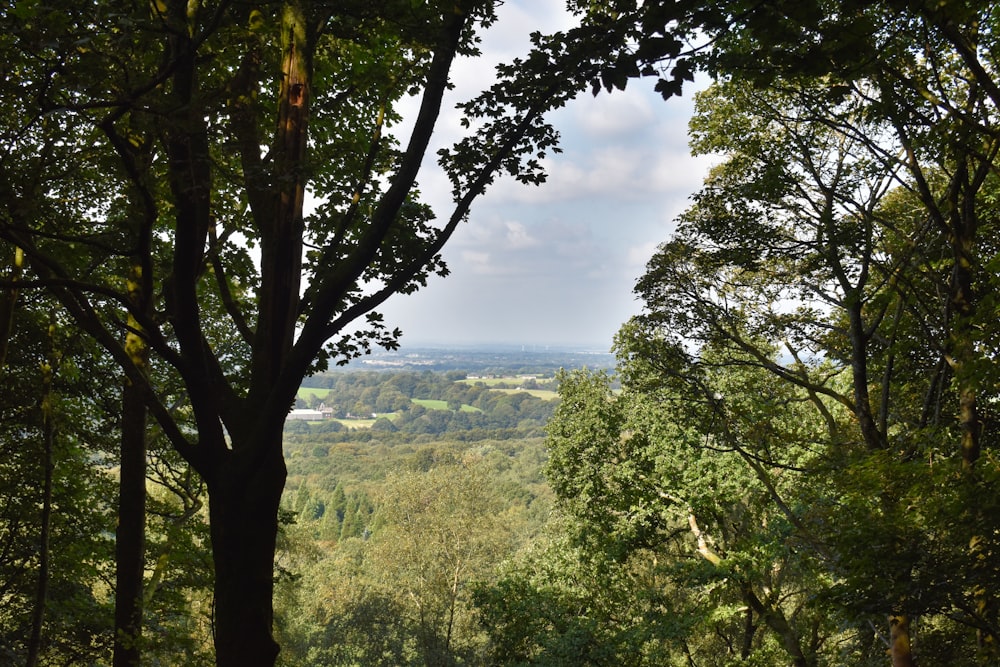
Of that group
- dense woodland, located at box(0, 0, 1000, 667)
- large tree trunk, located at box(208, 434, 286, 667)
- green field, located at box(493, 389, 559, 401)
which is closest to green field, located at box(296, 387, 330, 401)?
green field, located at box(493, 389, 559, 401)

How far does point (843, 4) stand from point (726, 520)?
11.0 m

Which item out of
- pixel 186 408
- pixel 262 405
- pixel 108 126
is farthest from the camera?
pixel 186 408

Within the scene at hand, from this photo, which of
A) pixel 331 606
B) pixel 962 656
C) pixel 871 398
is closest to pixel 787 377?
pixel 871 398

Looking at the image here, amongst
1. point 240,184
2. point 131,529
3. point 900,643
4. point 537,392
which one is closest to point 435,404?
point 537,392

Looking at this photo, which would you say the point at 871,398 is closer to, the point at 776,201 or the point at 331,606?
the point at 776,201

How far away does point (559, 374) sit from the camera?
12.7 m

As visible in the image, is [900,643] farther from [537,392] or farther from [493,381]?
[493,381]

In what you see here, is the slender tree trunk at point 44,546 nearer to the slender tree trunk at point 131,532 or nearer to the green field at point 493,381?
the slender tree trunk at point 131,532

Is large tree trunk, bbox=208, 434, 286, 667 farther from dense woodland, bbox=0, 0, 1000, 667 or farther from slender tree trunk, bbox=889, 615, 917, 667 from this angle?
slender tree trunk, bbox=889, 615, 917, 667

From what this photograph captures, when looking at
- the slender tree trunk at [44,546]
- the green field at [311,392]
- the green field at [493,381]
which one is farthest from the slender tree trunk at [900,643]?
the green field at [311,392]

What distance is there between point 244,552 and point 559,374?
10.1 metres

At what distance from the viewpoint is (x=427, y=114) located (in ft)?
10.0

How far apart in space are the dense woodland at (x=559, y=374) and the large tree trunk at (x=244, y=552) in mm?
15

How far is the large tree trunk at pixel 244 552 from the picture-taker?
2.83m
